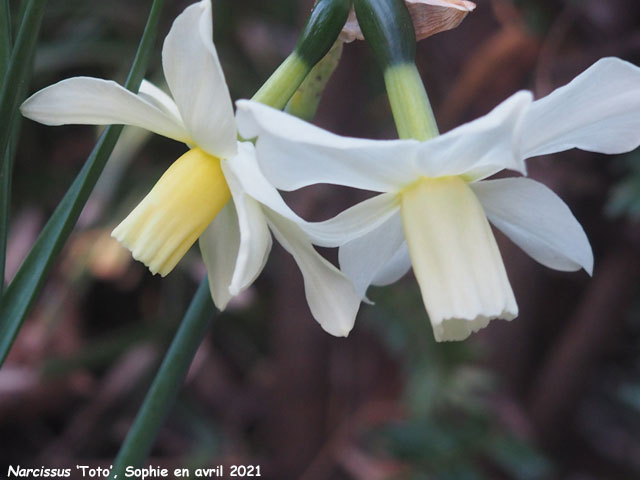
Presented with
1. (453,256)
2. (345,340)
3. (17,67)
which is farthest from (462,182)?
(345,340)

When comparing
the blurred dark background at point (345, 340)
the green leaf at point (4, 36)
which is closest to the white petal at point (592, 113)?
the green leaf at point (4, 36)

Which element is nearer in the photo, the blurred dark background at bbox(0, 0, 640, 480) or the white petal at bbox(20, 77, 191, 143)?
the white petal at bbox(20, 77, 191, 143)

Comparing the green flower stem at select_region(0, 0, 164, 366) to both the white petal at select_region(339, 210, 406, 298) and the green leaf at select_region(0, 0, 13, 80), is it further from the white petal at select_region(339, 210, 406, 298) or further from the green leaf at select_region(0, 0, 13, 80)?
the white petal at select_region(339, 210, 406, 298)

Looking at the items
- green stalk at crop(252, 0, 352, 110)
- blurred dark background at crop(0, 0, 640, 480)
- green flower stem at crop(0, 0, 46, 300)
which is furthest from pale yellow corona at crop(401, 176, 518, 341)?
blurred dark background at crop(0, 0, 640, 480)

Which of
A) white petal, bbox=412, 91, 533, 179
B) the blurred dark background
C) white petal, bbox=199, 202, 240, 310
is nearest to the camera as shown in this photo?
white petal, bbox=412, 91, 533, 179

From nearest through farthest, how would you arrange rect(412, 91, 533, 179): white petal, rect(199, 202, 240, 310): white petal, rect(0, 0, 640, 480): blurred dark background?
rect(412, 91, 533, 179): white petal
rect(199, 202, 240, 310): white petal
rect(0, 0, 640, 480): blurred dark background

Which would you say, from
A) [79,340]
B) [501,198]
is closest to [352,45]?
[79,340]

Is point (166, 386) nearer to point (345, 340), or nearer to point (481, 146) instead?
point (481, 146)

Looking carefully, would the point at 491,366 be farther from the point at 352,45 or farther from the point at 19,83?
the point at 19,83
